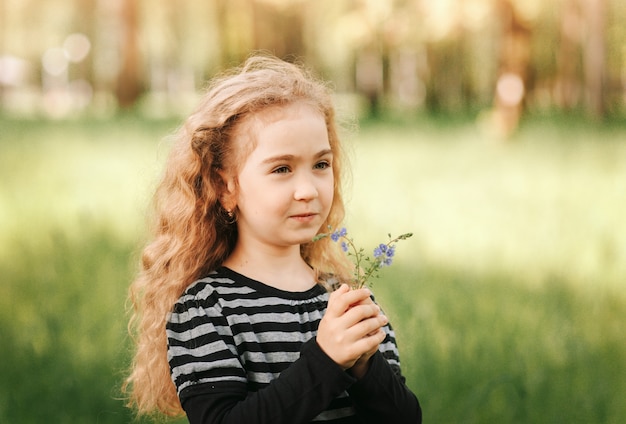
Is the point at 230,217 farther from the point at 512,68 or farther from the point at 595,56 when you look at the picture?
the point at 595,56

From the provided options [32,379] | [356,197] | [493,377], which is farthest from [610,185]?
[32,379]

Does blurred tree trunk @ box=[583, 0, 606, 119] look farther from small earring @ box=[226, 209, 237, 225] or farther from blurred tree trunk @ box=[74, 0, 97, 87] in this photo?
blurred tree trunk @ box=[74, 0, 97, 87]

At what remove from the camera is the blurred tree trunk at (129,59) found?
477 inches

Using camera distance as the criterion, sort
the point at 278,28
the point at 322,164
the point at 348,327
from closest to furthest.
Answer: the point at 348,327 < the point at 322,164 < the point at 278,28

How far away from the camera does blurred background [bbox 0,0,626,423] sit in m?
3.60

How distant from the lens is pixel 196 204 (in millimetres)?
2121

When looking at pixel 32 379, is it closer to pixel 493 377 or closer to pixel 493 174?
pixel 493 377

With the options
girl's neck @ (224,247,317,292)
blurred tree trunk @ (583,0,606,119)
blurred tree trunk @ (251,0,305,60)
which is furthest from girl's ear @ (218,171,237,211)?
blurred tree trunk @ (251,0,305,60)

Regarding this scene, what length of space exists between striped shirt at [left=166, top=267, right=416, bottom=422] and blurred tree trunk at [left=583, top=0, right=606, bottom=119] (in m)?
7.77

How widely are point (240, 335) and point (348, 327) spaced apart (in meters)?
0.29

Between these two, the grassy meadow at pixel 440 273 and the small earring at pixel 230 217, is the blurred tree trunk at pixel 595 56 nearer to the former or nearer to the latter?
the grassy meadow at pixel 440 273

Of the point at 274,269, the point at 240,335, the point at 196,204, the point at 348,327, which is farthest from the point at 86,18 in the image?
the point at 348,327

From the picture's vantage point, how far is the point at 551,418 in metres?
3.44

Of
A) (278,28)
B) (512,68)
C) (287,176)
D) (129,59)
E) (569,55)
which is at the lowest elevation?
(287,176)
